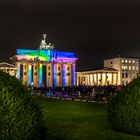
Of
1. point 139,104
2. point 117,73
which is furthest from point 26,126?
point 117,73

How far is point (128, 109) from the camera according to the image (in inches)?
504

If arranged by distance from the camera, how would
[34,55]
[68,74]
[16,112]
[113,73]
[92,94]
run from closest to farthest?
1. [16,112]
2. [92,94]
3. [34,55]
4. [68,74]
5. [113,73]

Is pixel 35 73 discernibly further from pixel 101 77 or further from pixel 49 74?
pixel 101 77

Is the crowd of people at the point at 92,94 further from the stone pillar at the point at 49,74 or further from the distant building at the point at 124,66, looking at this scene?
the distant building at the point at 124,66

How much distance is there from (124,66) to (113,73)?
9536mm

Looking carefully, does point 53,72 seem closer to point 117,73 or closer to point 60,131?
point 117,73

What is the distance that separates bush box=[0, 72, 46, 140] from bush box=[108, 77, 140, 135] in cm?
394

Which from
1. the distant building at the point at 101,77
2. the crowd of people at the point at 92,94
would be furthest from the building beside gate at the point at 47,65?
the crowd of people at the point at 92,94

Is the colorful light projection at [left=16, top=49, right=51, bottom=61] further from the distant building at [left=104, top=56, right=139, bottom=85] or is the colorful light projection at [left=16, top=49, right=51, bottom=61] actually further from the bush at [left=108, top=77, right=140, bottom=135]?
the bush at [left=108, top=77, right=140, bottom=135]

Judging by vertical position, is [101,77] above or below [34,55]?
below

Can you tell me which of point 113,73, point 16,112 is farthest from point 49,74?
point 16,112

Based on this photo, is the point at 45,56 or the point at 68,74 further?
the point at 68,74

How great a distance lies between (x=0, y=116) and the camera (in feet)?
29.8

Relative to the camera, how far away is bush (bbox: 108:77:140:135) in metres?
12.7
